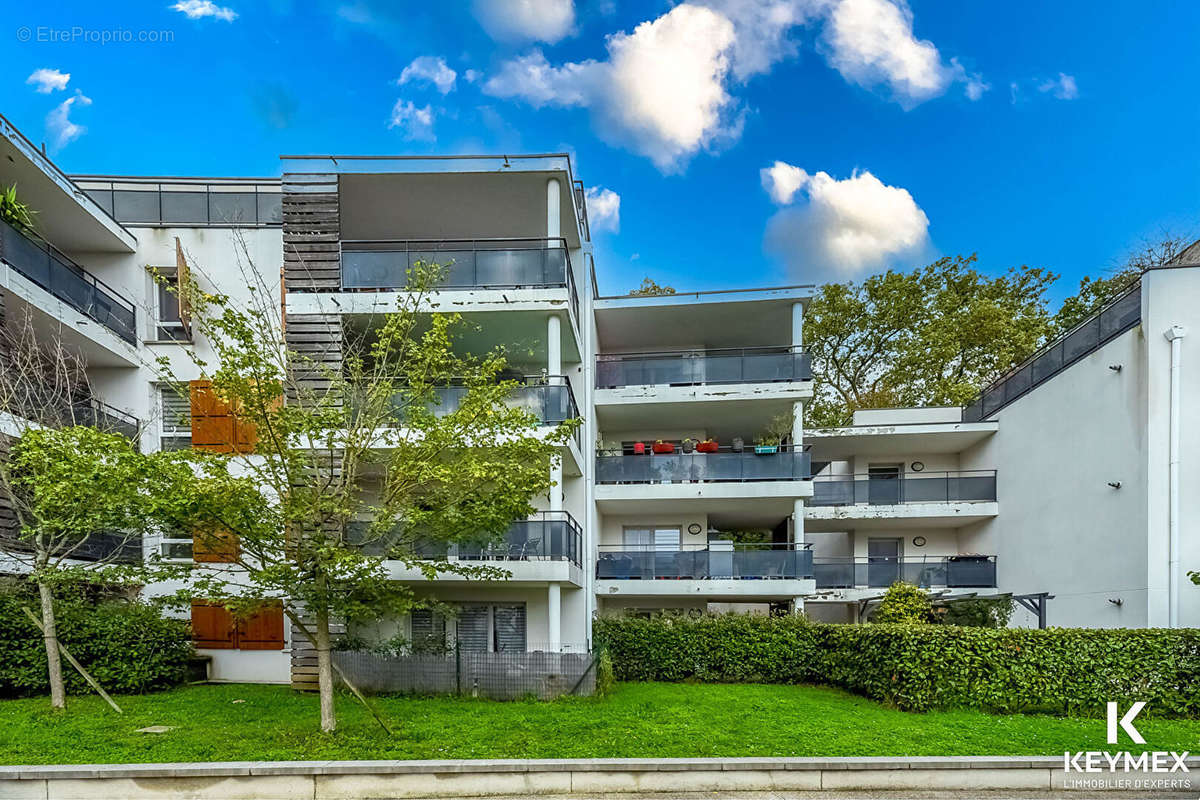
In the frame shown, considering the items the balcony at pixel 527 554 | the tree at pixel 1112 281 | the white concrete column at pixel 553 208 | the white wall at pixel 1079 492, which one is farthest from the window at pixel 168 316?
the tree at pixel 1112 281

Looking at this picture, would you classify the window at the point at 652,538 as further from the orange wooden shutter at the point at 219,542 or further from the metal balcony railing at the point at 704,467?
the orange wooden shutter at the point at 219,542

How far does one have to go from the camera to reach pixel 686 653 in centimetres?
1504

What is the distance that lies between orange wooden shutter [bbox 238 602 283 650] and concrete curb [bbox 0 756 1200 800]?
7.14m

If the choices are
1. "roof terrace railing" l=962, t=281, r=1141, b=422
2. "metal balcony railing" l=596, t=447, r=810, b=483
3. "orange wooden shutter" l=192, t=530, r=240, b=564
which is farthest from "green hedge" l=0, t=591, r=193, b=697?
Result: "roof terrace railing" l=962, t=281, r=1141, b=422

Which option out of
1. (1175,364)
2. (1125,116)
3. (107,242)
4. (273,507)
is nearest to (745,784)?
(273,507)

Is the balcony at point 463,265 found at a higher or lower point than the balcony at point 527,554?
higher

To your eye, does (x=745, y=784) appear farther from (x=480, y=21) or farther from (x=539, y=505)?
(x=480, y=21)

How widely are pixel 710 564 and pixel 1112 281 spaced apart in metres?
19.7

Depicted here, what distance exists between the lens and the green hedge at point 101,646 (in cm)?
1159

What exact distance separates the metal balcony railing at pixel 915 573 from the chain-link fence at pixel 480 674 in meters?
9.17

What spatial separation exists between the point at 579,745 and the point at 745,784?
1976mm

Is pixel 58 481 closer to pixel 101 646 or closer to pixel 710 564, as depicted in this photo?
pixel 101 646

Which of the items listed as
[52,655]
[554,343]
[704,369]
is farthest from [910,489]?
[52,655]

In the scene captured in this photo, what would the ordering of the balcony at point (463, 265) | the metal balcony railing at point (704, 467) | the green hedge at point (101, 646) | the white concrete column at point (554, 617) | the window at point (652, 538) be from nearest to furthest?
the green hedge at point (101, 646), the white concrete column at point (554, 617), the balcony at point (463, 265), the metal balcony railing at point (704, 467), the window at point (652, 538)
